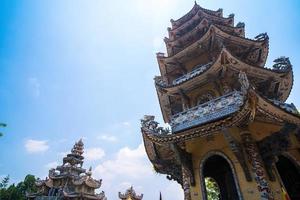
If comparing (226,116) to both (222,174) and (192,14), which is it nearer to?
(222,174)

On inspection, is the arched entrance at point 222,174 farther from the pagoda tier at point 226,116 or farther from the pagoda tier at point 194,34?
the pagoda tier at point 194,34

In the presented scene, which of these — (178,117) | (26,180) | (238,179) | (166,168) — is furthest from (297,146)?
(26,180)

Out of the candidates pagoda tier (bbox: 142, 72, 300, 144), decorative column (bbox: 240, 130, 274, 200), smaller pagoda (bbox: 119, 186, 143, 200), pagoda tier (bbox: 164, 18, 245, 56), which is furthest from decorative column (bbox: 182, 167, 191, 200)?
→ smaller pagoda (bbox: 119, 186, 143, 200)

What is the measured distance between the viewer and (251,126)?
369 inches

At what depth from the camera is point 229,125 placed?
25.9ft

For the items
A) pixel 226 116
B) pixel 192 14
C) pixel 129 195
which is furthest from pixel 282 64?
pixel 129 195

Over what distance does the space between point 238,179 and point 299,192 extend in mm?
4032

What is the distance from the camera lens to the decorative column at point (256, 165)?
759cm

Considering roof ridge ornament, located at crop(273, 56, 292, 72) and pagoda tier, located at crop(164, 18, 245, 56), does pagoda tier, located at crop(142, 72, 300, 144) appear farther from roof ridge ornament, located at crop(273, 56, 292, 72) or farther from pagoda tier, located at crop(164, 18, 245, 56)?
pagoda tier, located at crop(164, 18, 245, 56)

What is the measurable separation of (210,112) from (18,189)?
5019 centimetres

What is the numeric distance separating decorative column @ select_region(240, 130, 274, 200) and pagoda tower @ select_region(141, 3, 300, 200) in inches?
1.3

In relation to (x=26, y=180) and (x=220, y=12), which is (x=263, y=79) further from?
(x=26, y=180)

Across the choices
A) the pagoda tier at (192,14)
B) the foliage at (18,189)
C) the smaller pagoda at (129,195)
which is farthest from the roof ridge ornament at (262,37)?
the foliage at (18,189)

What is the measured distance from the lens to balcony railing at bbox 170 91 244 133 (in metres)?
8.88
